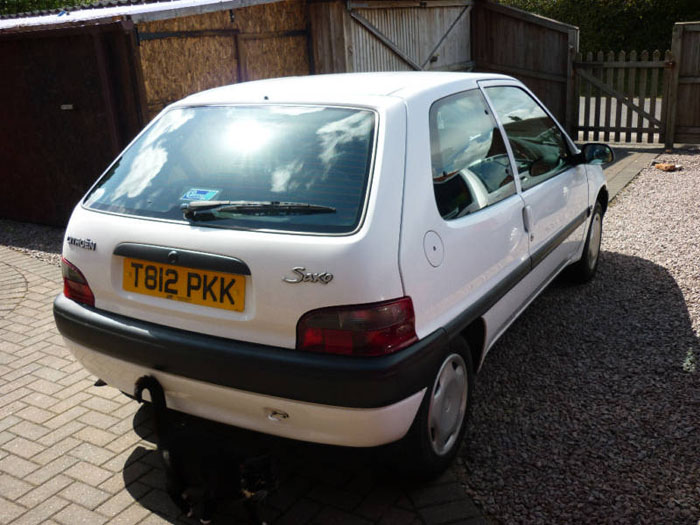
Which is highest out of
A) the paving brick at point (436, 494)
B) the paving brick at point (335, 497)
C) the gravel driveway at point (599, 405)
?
the paving brick at point (335, 497)

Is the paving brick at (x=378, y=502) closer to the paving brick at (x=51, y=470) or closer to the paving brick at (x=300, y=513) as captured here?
the paving brick at (x=300, y=513)

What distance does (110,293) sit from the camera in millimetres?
3092

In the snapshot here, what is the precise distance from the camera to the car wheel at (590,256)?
5.50m

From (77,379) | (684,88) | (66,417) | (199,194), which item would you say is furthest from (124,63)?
(684,88)

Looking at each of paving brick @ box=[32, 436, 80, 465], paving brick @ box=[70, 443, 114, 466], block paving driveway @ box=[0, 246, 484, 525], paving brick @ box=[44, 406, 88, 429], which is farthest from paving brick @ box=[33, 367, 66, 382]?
paving brick @ box=[70, 443, 114, 466]

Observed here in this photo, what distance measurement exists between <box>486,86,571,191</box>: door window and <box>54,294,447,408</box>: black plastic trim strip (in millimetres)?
1619

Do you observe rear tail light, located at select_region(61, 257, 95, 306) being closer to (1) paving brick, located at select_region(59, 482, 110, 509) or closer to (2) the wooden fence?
(1) paving brick, located at select_region(59, 482, 110, 509)

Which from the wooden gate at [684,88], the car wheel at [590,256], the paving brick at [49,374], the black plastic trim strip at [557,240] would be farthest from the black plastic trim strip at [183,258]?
the wooden gate at [684,88]

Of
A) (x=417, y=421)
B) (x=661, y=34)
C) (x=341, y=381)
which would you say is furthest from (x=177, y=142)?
(x=661, y=34)

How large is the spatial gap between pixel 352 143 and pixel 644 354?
8.57 ft

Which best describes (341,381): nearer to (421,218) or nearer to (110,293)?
(421,218)

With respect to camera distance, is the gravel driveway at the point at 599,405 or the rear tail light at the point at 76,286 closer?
the gravel driveway at the point at 599,405

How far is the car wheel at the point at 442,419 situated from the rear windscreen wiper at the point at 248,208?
2.84 ft

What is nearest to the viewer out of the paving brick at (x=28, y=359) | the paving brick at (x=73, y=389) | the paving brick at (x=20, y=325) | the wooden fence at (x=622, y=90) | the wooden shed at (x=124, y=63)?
the paving brick at (x=73, y=389)
